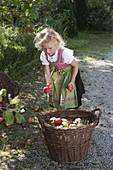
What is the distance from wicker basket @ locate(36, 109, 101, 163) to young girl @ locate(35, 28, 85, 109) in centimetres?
61

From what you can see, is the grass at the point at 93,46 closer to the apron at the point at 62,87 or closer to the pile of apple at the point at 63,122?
the apron at the point at 62,87

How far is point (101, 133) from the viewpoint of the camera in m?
4.43

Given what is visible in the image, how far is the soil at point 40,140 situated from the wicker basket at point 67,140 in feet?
0.25

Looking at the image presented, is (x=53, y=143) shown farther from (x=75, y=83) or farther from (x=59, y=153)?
(x=75, y=83)

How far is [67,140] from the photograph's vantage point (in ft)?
11.2

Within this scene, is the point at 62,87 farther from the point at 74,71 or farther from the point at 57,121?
the point at 57,121

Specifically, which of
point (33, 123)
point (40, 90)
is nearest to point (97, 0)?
point (40, 90)

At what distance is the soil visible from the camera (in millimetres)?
3602

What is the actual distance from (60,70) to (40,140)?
849 mm

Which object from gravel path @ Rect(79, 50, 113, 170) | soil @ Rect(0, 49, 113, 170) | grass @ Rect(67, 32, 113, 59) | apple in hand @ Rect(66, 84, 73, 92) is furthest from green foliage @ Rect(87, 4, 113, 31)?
apple in hand @ Rect(66, 84, 73, 92)

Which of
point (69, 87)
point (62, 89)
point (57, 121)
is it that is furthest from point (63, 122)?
point (62, 89)

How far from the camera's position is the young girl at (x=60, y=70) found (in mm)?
3925

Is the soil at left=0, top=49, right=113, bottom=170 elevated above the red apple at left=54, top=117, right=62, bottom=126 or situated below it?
below

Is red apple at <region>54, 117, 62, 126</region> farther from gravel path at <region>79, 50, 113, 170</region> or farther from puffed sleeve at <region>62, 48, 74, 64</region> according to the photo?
puffed sleeve at <region>62, 48, 74, 64</region>
